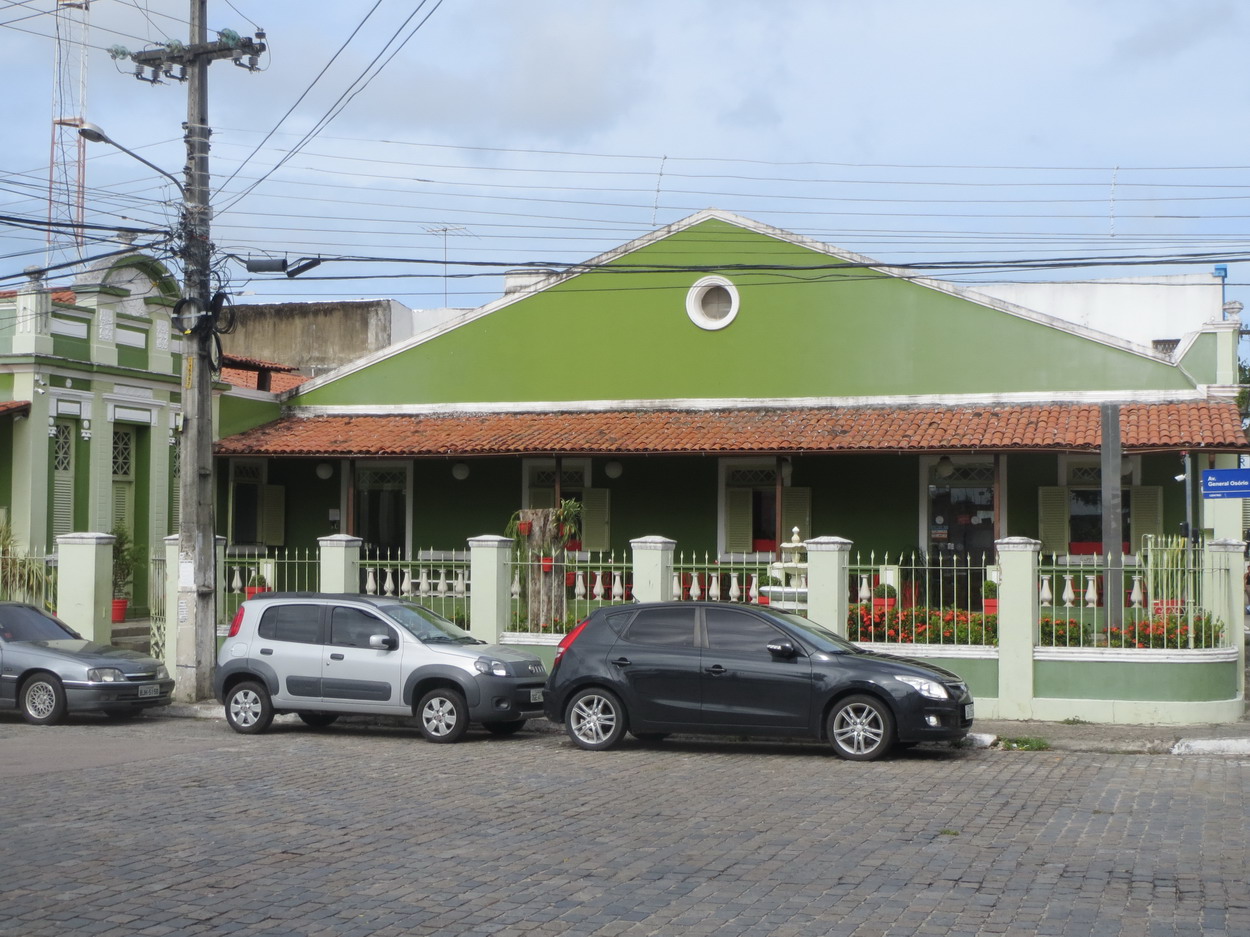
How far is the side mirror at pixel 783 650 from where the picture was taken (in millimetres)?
13562

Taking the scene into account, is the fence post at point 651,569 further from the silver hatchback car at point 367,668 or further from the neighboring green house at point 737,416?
the neighboring green house at point 737,416

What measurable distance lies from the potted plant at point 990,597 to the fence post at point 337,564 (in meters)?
8.05

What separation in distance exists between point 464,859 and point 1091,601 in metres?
10.5

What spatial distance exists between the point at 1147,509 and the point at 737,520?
6.15 meters

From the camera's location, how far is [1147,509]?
69.5ft

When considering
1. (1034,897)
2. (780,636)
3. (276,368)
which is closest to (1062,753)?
(780,636)

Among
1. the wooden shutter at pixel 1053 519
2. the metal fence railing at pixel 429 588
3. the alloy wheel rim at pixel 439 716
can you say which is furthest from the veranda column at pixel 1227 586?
the metal fence railing at pixel 429 588

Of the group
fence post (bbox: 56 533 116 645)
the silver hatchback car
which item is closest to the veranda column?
the silver hatchback car

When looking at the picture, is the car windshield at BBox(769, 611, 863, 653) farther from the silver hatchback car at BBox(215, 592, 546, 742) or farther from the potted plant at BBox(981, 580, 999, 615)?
the potted plant at BBox(981, 580, 999, 615)

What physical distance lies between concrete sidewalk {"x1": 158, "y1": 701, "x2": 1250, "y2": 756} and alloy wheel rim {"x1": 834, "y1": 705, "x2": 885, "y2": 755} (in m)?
1.99

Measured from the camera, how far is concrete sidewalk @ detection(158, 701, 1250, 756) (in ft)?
47.3

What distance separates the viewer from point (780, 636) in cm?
1380

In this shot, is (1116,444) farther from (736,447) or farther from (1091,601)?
(736,447)

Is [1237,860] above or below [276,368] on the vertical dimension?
below
